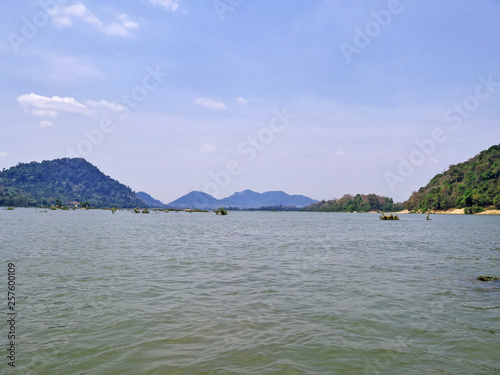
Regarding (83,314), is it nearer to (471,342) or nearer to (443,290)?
(471,342)

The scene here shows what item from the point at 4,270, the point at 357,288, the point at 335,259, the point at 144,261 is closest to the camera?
the point at 357,288

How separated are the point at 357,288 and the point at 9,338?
12908 mm

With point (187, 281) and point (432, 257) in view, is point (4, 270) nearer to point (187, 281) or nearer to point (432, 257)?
point (187, 281)

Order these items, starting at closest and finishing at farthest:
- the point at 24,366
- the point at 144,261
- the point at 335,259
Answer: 1. the point at 24,366
2. the point at 144,261
3. the point at 335,259

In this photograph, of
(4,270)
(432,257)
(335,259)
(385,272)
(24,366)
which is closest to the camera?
(24,366)

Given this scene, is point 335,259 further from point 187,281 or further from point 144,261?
point 144,261

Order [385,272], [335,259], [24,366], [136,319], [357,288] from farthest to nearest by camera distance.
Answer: [335,259] < [385,272] < [357,288] < [136,319] < [24,366]

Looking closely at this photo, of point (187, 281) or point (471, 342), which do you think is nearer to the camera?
point (471, 342)

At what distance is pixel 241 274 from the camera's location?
54.1ft

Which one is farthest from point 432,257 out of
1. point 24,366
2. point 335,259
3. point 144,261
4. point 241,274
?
point 24,366

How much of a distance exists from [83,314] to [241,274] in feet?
27.4

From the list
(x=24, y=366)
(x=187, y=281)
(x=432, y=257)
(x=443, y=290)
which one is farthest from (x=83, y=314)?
(x=432, y=257)

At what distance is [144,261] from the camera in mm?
19766

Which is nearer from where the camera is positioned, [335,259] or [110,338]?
[110,338]
